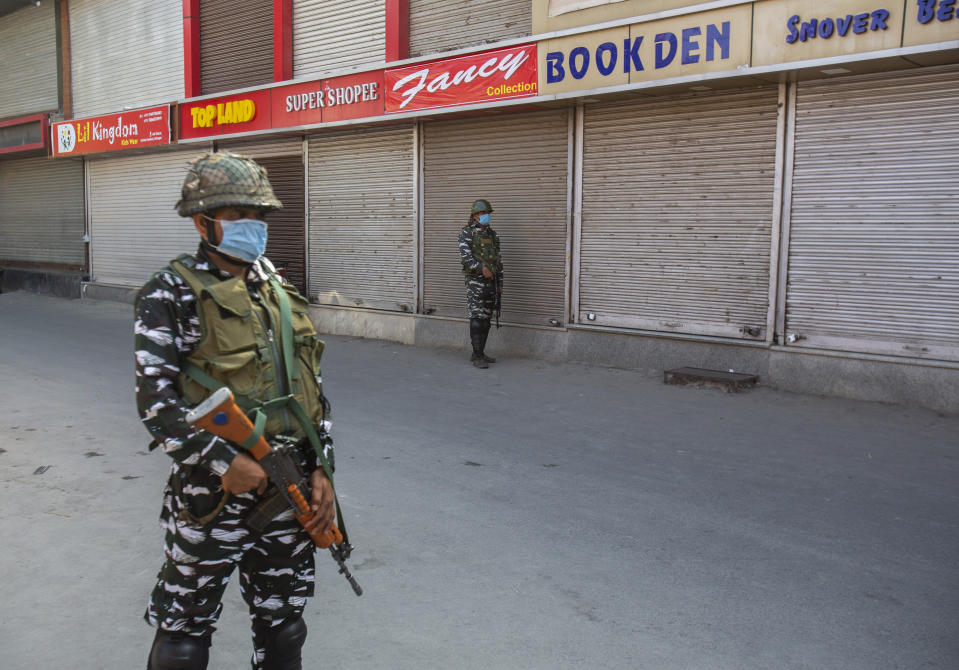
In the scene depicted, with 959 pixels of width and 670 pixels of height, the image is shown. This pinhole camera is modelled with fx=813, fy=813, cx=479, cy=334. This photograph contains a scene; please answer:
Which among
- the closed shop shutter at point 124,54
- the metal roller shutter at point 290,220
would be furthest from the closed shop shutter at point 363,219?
the closed shop shutter at point 124,54

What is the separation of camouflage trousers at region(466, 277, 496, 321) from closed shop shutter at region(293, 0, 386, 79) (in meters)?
3.92

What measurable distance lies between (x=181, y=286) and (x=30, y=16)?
73.3 feet

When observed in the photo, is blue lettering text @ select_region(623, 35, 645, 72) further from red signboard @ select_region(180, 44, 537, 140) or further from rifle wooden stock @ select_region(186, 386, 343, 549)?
rifle wooden stock @ select_region(186, 386, 343, 549)

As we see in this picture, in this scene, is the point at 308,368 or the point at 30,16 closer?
the point at 308,368

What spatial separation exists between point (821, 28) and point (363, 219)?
23.7ft

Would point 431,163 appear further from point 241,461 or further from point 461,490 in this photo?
point 241,461

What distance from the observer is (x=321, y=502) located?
8.10 ft

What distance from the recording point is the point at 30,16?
2044 centimetres

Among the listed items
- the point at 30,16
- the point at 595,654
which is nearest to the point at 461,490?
the point at 595,654

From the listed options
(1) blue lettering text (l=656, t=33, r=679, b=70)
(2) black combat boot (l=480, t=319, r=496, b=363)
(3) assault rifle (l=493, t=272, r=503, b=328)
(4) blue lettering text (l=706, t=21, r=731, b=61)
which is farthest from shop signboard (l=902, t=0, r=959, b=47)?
(2) black combat boot (l=480, t=319, r=496, b=363)

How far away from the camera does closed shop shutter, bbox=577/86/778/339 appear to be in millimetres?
8570

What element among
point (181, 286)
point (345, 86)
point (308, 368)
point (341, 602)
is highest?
point (345, 86)

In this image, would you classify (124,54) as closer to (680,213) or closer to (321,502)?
(680,213)

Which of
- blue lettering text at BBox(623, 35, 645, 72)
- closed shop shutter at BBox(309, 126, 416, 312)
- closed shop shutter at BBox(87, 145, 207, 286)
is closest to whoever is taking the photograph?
blue lettering text at BBox(623, 35, 645, 72)
